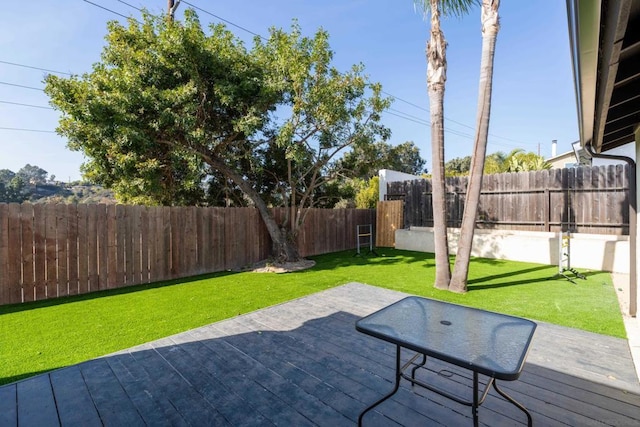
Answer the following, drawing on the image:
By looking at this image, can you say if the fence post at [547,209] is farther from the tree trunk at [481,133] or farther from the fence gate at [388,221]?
the tree trunk at [481,133]

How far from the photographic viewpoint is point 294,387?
231cm

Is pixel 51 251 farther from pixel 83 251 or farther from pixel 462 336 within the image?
pixel 462 336

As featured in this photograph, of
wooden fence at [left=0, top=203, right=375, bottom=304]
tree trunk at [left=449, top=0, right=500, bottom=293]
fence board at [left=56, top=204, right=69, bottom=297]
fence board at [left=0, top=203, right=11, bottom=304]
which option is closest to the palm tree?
tree trunk at [left=449, top=0, right=500, bottom=293]

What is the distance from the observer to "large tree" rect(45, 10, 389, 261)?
217 inches

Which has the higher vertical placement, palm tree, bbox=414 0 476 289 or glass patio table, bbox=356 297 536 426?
palm tree, bbox=414 0 476 289

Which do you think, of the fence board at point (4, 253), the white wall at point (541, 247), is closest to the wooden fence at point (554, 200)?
the white wall at point (541, 247)

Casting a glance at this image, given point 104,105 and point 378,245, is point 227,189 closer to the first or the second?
point 104,105

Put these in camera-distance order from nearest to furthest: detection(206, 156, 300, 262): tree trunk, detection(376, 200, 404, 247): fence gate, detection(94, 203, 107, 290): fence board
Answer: detection(94, 203, 107, 290): fence board
detection(206, 156, 300, 262): tree trunk
detection(376, 200, 404, 247): fence gate

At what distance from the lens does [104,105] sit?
5207 millimetres

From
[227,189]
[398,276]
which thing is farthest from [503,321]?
[227,189]

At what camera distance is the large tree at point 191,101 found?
217 inches

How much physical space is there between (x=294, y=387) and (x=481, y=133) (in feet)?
14.9

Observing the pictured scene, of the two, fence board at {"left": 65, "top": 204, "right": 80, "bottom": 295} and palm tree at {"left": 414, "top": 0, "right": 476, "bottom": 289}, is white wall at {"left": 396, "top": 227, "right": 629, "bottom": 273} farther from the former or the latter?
fence board at {"left": 65, "top": 204, "right": 80, "bottom": 295}

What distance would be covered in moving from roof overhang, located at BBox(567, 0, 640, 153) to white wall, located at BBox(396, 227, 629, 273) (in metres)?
4.79
